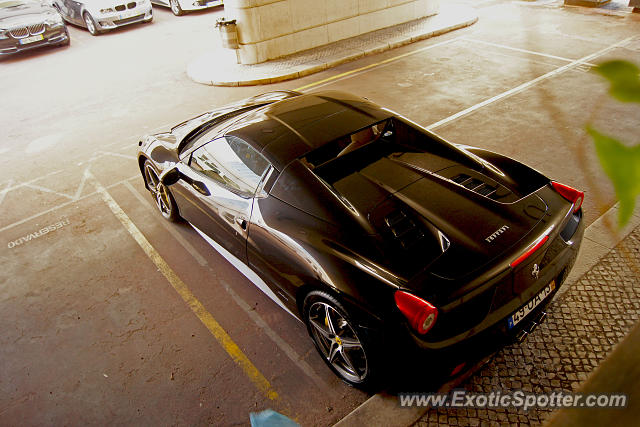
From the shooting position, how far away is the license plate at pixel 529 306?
2.98 m

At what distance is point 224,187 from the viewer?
4051mm

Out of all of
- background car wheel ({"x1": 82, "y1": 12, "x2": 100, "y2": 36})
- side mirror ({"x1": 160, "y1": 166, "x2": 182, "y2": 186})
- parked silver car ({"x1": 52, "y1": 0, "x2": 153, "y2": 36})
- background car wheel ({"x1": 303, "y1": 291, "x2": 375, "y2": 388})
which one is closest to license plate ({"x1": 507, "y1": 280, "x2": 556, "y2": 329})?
background car wheel ({"x1": 303, "y1": 291, "x2": 375, "y2": 388})

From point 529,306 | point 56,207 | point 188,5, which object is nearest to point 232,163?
point 529,306

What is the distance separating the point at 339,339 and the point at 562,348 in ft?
5.55

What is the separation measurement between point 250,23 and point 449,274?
9282 millimetres

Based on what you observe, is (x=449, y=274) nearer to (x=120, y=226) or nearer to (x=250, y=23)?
(x=120, y=226)

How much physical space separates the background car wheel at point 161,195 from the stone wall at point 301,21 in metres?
6.06

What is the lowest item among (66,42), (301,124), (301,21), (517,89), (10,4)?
(517,89)

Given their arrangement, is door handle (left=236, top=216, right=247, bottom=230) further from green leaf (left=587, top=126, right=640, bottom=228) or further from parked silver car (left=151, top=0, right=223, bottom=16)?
parked silver car (left=151, top=0, right=223, bottom=16)

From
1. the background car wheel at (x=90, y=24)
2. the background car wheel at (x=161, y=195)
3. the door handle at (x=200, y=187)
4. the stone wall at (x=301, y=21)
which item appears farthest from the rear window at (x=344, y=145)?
the background car wheel at (x=90, y=24)

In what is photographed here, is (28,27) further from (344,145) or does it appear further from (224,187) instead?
(344,145)

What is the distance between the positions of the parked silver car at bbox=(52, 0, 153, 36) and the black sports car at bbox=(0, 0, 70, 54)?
44.4 inches

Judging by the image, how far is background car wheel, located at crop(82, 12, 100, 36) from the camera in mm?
14652

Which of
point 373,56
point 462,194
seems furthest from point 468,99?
point 462,194
